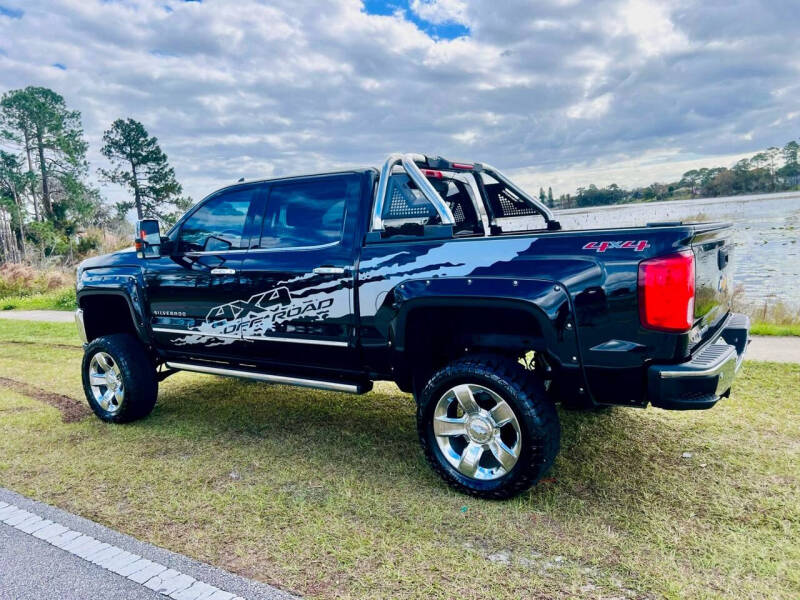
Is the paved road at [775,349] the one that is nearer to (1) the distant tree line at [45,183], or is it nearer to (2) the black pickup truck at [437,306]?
(2) the black pickup truck at [437,306]

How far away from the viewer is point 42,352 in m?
8.95

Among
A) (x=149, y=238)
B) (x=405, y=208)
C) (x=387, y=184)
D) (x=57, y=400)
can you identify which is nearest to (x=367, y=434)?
(x=405, y=208)

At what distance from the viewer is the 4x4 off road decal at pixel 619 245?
300 cm

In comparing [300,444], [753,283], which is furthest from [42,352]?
[753,283]

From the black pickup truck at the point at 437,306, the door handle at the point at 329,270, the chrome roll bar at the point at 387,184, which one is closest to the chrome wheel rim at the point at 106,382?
the black pickup truck at the point at 437,306

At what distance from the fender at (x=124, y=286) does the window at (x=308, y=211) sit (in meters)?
1.38

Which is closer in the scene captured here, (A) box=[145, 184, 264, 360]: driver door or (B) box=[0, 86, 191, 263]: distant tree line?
(A) box=[145, 184, 264, 360]: driver door

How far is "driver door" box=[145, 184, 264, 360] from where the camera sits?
179 inches

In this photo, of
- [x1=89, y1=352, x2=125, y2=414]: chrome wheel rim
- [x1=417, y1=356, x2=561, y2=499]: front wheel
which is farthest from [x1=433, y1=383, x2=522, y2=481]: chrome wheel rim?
[x1=89, y1=352, x2=125, y2=414]: chrome wheel rim

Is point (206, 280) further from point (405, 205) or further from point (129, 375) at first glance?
point (405, 205)

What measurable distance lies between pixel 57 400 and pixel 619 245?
5543mm

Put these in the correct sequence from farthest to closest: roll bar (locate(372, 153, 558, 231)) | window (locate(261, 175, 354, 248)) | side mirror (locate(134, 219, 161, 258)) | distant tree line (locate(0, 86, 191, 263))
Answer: distant tree line (locate(0, 86, 191, 263)) < side mirror (locate(134, 219, 161, 258)) < window (locate(261, 175, 354, 248)) < roll bar (locate(372, 153, 558, 231))

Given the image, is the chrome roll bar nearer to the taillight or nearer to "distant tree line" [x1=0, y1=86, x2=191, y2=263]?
the taillight

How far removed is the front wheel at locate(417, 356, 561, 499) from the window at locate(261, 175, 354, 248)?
1.28 metres
